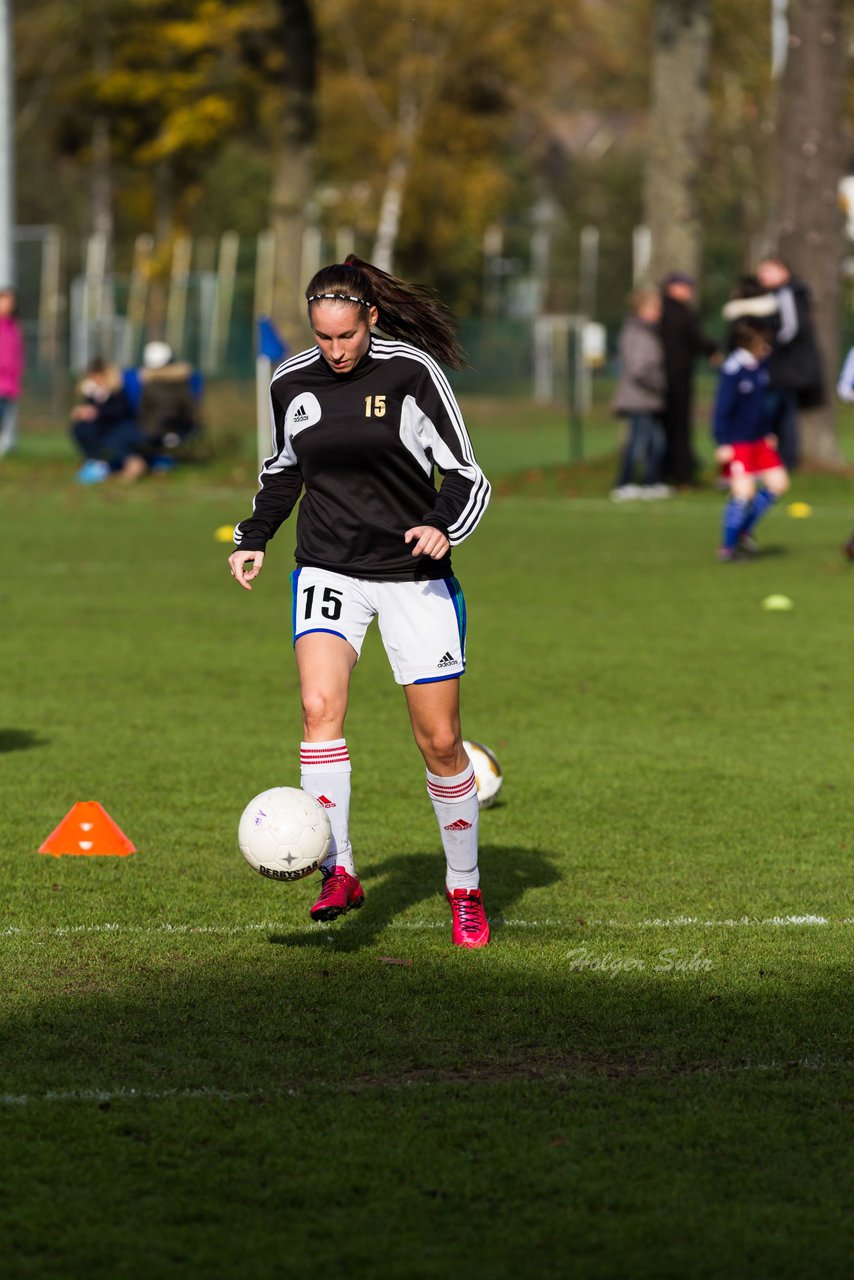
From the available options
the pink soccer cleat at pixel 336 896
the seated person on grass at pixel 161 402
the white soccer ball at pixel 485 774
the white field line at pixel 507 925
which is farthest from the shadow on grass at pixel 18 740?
the seated person on grass at pixel 161 402

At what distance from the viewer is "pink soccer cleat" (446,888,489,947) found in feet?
20.8

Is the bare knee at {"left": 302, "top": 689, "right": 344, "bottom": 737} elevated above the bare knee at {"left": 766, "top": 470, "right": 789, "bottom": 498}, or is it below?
above

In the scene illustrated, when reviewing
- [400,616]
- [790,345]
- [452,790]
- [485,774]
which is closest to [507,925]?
[452,790]

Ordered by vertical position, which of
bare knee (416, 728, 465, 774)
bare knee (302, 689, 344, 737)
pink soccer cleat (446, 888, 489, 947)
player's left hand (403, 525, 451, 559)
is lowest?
pink soccer cleat (446, 888, 489, 947)

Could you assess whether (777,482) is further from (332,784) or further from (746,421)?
(332,784)

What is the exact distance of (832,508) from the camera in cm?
2317

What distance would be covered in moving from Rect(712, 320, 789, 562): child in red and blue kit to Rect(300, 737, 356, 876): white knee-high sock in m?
10.7

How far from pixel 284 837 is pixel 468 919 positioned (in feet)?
2.16

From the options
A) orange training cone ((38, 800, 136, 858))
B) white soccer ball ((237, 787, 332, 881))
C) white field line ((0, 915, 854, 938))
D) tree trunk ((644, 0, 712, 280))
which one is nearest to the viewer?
white soccer ball ((237, 787, 332, 881))

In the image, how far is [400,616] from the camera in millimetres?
6316

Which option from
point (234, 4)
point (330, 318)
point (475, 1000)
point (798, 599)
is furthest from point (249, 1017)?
point (234, 4)

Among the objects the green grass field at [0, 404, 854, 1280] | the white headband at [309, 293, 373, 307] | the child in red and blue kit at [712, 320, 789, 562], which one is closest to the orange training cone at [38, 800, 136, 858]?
the green grass field at [0, 404, 854, 1280]

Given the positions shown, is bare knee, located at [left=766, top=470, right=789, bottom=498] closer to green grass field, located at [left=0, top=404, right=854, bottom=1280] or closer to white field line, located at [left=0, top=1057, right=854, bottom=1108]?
green grass field, located at [left=0, top=404, right=854, bottom=1280]

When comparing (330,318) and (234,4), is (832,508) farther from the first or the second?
(234,4)
